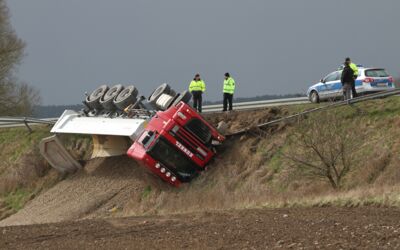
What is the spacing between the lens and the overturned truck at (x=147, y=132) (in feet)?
82.0

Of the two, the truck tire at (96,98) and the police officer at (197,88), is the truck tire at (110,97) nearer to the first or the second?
the truck tire at (96,98)

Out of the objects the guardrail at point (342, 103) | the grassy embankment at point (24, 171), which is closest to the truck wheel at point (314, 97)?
the guardrail at point (342, 103)

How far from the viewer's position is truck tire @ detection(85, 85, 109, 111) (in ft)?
100

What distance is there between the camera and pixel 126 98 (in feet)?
94.3

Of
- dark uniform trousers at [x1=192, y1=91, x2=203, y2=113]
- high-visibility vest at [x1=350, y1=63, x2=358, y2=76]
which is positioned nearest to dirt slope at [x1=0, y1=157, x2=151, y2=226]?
dark uniform trousers at [x1=192, y1=91, x2=203, y2=113]

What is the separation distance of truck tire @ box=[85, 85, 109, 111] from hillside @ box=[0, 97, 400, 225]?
7.72 feet

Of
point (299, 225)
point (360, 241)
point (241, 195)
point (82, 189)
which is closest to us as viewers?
point (360, 241)

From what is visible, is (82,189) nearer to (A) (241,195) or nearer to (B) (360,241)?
(A) (241,195)

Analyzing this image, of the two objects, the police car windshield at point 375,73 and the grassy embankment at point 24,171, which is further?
the grassy embankment at point 24,171

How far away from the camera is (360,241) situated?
10258mm

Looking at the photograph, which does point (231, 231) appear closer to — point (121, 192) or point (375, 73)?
point (121, 192)

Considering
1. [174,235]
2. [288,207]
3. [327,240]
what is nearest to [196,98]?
[288,207]

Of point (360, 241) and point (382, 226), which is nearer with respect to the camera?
point (360, 241)

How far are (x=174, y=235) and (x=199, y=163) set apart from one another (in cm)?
1281
